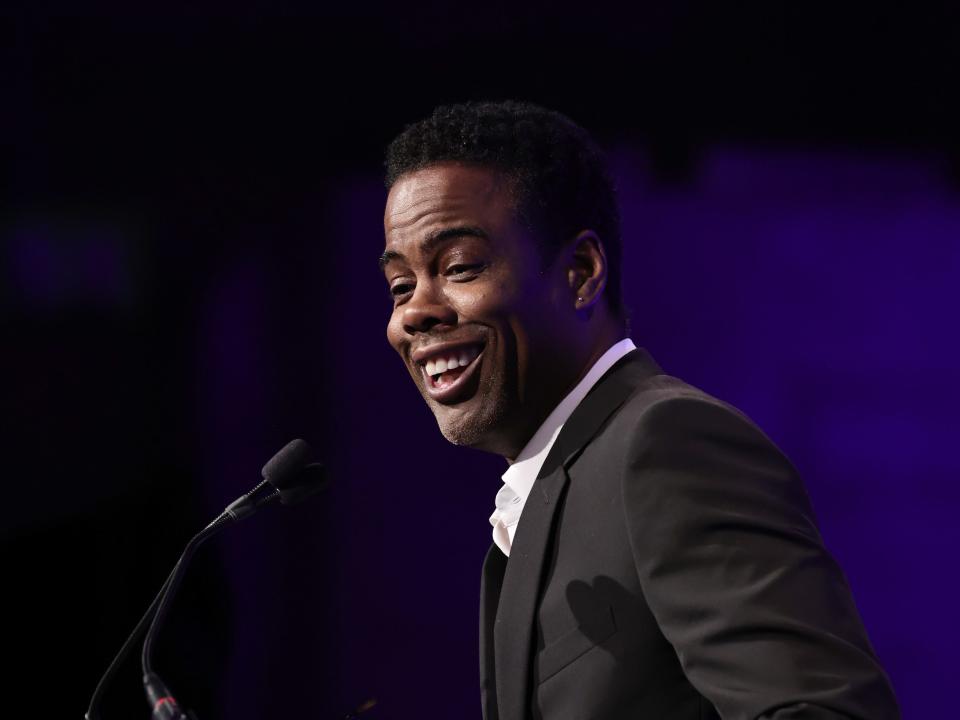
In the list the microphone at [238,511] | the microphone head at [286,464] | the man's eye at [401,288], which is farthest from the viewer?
the man's eye at [401,288]

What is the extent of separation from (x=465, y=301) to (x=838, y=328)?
5.86 feet

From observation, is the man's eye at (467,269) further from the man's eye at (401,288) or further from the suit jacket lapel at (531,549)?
the suit jacket lapel at (531,549)

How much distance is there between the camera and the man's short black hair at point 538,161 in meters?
1.77

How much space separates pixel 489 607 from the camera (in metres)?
1.81

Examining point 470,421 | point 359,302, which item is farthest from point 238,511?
point 359,302

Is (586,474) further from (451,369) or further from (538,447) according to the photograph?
(451,369)

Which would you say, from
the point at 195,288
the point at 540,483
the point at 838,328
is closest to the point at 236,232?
the point at 195,288

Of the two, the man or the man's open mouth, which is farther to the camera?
the man's open mouth

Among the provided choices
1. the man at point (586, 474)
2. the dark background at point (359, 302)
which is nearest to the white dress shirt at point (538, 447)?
the man at point (586, 474)

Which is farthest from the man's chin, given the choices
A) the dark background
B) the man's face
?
the dark background

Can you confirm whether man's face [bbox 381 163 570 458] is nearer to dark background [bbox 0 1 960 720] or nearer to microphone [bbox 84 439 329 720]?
microphone [bbox 84 439 329 720]

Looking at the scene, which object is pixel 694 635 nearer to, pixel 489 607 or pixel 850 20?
pixel 489 607

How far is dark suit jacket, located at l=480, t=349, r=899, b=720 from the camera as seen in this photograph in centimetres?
123

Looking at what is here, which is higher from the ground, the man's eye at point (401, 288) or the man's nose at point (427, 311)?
the man's eye at point (401, 288)
